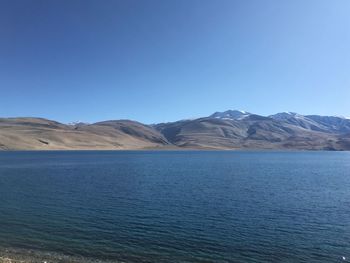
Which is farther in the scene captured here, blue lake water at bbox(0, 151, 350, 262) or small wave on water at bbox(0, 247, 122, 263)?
blue lake water at bbox(0, 151, 350, 262)

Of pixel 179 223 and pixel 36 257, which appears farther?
pixel 179 223

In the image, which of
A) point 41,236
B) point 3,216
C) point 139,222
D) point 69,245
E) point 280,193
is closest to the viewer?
point 69,245

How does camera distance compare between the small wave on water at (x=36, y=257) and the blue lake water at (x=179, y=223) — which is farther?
the blue lake water at (x=179, y=223)

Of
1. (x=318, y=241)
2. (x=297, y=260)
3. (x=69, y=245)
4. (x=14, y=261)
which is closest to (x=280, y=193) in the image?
(x=318, y=241)

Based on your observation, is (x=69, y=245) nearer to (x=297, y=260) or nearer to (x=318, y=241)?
(x=297, y=260)

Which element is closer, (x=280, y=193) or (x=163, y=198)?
(x=163, y=198)

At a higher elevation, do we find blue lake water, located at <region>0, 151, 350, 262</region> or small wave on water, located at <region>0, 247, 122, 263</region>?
blue lake water, located at <region>0, 151, 350, 262</region>

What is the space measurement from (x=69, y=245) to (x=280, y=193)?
44.1 m

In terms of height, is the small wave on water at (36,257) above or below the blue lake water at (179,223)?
below

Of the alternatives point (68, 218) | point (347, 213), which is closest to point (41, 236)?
point (68, 218)

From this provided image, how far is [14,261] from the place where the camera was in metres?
28.3

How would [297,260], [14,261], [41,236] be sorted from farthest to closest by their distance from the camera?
1. [41,236]
2. [297,260]
3. [14,261]

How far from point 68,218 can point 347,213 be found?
36954 mm

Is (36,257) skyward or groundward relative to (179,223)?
groundward
